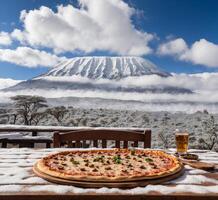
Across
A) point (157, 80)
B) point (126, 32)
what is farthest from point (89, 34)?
point (157, 80)

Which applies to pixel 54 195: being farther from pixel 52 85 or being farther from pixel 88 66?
pixel 88 66

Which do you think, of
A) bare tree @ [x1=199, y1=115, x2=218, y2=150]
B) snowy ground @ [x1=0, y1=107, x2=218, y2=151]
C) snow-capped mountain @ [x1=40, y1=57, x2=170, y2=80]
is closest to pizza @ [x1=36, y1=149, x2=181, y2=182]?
bare tree @ [x1=199, y1=115, x2=218, y2=150]

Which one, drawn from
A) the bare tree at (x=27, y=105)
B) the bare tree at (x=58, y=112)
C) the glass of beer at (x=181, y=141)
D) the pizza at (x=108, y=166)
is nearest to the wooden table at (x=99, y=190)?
the pizza at (x=108, y=166)

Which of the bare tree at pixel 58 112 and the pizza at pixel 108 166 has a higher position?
the pizza at pixel 108 166

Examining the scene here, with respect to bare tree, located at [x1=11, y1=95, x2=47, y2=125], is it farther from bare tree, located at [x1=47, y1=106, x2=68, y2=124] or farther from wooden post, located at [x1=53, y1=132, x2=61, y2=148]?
wooden post, located at [x1=53, y1=132, x2=61, y2=148]

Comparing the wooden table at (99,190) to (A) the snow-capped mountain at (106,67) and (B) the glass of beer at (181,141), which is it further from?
(A) the snow-capped mountain at (106,67)

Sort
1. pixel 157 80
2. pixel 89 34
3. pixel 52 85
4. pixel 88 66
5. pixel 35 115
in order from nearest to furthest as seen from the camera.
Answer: pixel 35 115 < pixel 52 85 < pixel 157 80 < pixel 88 66 < pixel 89 34

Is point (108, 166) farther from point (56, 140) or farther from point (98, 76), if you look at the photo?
point (98, 76)
